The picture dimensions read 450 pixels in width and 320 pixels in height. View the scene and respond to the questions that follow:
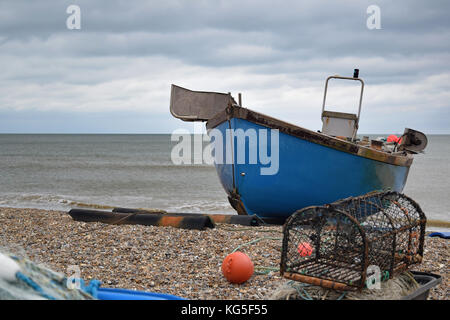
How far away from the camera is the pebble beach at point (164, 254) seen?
4.97m

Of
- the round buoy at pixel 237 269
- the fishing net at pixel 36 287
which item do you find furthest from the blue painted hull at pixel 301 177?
the fishing net at pixel 36 287

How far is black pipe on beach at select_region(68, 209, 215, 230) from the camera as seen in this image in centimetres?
762

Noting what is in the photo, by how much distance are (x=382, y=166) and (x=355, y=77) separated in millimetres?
2114

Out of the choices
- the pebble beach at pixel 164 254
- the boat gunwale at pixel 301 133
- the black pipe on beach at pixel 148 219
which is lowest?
the pebble beach at pixel 164 254

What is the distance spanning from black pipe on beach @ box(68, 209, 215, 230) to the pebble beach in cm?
22

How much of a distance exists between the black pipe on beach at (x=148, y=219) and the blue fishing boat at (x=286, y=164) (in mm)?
1768

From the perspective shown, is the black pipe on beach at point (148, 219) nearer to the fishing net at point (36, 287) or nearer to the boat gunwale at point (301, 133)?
the boat gunwale at point (301, 133)

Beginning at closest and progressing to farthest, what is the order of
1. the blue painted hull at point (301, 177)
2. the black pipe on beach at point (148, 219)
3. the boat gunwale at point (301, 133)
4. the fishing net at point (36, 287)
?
1. the fishing net at point (36, 287)
2. the black pipe on beach at point (148, 219)
3. the boat gunwale at point (301, 133)
4. the blue painted hull at point (301, 177)

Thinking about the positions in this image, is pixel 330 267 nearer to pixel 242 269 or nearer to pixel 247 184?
pixel 242 269

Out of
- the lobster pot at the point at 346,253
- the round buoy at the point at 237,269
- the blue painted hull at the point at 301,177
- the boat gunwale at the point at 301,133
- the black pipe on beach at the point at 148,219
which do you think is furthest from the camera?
the blue painted hull at the point at 301,177

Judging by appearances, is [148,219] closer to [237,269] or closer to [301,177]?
[301,177]

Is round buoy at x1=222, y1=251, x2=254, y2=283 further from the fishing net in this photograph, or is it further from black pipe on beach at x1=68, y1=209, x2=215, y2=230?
black pipe on beach at x1=68, y1=209, x2=215, y2=230

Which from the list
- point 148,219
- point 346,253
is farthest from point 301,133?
point 346,253
